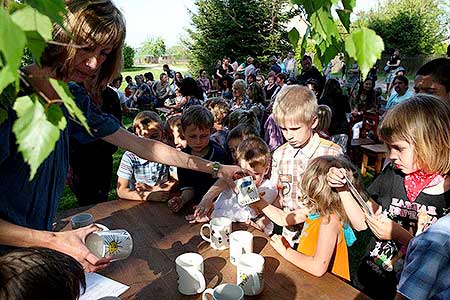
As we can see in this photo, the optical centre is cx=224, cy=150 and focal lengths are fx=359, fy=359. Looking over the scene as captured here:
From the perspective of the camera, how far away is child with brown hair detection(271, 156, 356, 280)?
5.08 ft

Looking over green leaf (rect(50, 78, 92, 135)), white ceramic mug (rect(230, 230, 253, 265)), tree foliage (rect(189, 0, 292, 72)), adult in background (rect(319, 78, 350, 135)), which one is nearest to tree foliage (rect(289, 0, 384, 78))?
green leaf (rect(50, 78, 92, 135))

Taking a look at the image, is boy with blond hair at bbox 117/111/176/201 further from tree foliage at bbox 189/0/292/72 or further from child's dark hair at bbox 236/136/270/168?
tree foliage at bbox 189/0/292/72

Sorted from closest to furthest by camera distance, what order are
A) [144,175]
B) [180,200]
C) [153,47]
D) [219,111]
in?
[180,200] → [144,175] → [219,111] → [153,47]

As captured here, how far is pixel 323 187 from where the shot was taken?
67.2 inches

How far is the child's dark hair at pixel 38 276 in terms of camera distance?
0.84 metres

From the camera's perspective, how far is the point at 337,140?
211 inches

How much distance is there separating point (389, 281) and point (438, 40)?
30.1m

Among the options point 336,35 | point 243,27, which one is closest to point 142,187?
point 336,35

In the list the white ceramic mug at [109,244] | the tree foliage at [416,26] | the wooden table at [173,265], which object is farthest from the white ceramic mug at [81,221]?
the tree foliage at [416,26]

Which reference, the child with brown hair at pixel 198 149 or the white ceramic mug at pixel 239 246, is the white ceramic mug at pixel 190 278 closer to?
the white ceramic mug at pixel 239 246

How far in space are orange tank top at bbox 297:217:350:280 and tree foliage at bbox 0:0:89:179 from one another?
1444mm

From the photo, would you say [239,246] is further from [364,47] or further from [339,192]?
[364,47]

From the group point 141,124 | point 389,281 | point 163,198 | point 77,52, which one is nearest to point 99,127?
point 77,52

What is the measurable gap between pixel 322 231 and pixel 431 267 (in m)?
0.55
